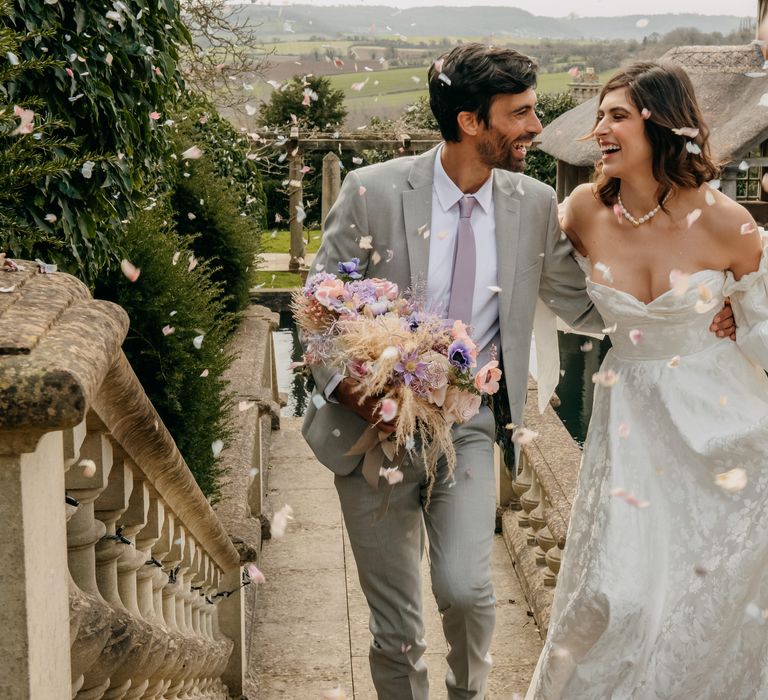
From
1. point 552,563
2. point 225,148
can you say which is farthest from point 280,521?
point 225,148

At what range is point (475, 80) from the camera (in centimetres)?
358

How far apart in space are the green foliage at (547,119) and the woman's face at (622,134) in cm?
2373

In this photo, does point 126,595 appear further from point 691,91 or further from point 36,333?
point 691,91

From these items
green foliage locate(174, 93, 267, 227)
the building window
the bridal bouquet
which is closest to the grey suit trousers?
the bridal bouquet

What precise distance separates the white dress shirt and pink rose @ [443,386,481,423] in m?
0.21

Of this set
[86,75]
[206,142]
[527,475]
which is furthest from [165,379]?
[206,142]

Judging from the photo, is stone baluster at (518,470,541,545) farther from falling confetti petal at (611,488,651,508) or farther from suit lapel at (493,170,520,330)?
suit lapel at (493,170,520,330)

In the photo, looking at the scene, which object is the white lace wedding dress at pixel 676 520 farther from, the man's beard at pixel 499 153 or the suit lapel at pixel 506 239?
the man's beard at pixel 499 153

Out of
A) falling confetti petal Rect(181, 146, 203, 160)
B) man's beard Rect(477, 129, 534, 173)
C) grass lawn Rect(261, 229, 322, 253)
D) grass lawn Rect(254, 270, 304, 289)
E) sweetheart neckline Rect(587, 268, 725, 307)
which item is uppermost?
man's beard Rect(477, 129, 534, 173)

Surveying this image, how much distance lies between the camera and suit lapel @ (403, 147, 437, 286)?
3586mm

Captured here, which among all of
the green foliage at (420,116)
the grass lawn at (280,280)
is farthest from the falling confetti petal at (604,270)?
the green foliage at (420,116)

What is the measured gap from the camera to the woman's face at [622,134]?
3715mm

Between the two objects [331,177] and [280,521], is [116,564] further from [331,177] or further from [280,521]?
[331,177]

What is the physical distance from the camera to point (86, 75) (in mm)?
4055
